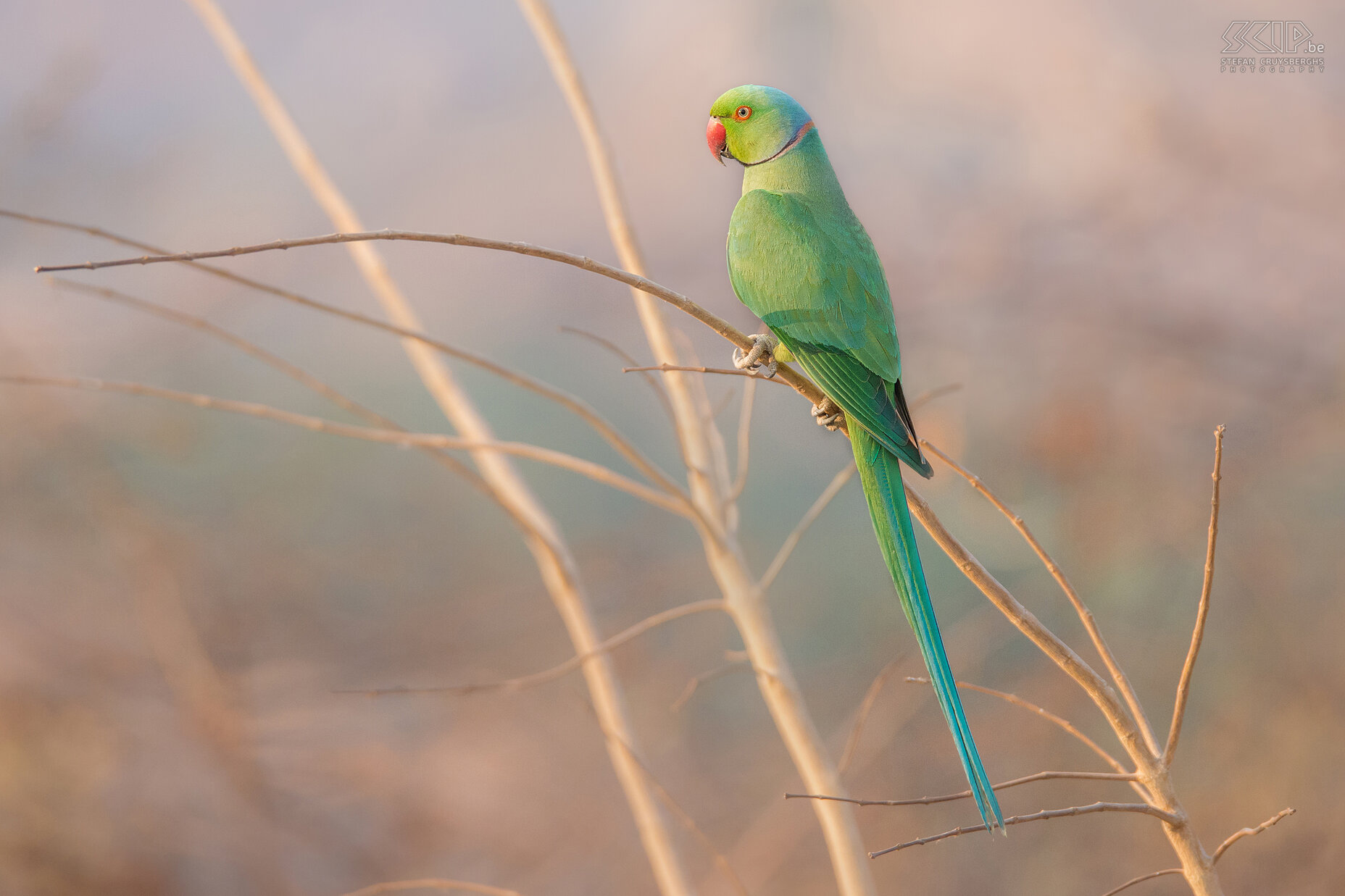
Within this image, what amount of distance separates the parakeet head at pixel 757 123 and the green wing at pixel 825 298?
0.06 metres

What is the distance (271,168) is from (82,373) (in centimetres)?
80

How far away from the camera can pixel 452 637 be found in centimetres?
244

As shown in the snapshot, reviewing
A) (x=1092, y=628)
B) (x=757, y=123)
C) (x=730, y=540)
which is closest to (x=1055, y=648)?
(x=1092, y=628)

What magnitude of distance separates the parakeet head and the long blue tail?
1.11 ft

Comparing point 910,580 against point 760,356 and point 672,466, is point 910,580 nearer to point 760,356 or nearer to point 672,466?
point 760,356

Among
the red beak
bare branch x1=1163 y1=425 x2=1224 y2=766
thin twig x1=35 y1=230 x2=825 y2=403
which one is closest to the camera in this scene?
thin twig x1=35 y1=230 x2=825 y2=403

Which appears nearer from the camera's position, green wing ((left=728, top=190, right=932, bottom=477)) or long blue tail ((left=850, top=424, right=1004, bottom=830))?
long blue tail ((left=850, top=424, right=1004, bottom=830))

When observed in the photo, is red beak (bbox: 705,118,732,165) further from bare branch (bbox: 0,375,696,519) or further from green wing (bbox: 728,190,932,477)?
bare branch (bbox: 0,375,696,519)

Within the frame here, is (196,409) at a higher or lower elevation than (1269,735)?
higher

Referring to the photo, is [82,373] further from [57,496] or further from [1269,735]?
[1269,735]

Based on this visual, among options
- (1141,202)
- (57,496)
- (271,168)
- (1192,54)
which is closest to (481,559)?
(57,496)

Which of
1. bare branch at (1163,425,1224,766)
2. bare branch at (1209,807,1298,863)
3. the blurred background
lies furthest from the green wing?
the blurred background

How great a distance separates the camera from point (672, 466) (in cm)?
253

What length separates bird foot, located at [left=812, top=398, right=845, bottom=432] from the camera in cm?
80
